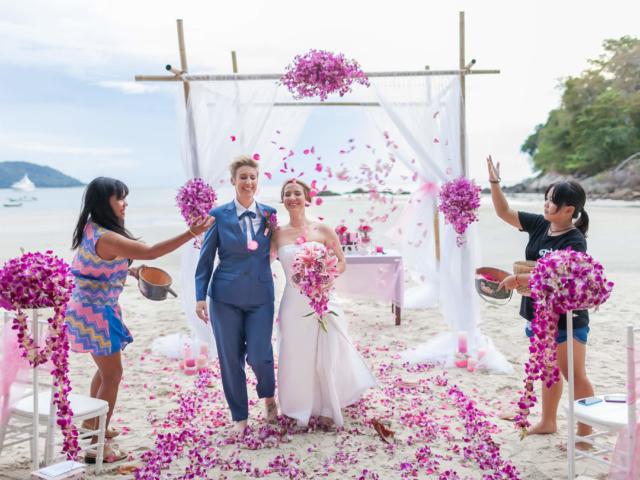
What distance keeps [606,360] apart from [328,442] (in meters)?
→ 3.37

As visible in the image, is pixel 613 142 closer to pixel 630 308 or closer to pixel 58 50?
pixel 630 308

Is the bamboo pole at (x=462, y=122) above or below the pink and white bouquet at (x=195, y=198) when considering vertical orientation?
above

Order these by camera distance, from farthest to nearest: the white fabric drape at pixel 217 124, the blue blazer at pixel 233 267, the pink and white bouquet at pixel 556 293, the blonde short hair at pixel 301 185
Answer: the white fabric drape at pixel 217 124, the blonde short hair at pixel 301 185, the blue blazer at pixel 233 267, the pink and white bouquet at pixel 556 293

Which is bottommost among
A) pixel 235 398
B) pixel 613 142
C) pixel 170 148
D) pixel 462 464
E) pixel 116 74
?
pixel 462 464

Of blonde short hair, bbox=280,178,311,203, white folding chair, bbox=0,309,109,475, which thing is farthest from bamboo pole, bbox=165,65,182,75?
white folding chair, bbox=0,309,109,475

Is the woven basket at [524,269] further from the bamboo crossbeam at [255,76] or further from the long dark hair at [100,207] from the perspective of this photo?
the bamboo crossbeam at [255,76]

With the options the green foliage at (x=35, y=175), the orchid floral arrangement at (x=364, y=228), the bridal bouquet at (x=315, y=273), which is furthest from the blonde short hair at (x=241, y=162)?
the green foliage at (x=35, y=175)

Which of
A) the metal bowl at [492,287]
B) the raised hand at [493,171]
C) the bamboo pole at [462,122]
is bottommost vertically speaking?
the metal bowl at [492,287]

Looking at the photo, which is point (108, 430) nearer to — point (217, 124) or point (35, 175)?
point (217, 124)

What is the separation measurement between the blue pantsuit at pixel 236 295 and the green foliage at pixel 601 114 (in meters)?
27.2

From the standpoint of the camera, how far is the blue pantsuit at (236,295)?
3.44 m

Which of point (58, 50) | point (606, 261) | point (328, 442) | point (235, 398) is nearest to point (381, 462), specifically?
point (328, 442)

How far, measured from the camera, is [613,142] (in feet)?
83.8

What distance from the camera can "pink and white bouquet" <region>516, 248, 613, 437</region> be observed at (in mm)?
2299
